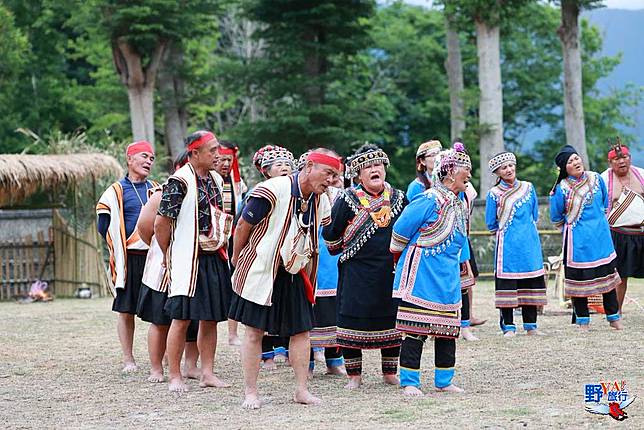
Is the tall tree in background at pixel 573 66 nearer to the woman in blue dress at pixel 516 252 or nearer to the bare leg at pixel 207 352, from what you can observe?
the woman in blue dress at pixel 516 252

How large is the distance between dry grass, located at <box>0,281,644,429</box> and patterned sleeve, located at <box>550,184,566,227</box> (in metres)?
1.09

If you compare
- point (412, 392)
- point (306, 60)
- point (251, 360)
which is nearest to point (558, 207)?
point (412, 392)

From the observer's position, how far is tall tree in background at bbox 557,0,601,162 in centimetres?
2359

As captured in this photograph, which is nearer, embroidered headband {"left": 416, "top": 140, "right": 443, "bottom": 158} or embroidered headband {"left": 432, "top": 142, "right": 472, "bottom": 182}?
embroidered headband {"left": 432, "top": 142, "right": 472, "bottom": 182}

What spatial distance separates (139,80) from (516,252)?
17.2 meters

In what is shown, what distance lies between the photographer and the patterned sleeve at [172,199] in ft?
24.3

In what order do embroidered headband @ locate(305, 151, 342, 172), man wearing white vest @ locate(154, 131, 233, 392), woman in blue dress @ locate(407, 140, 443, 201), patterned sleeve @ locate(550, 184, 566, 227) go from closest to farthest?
embroidered headband @ locate(305, 151, 342, 172), man wearing white vest @ locate(154, 131, 233, 392), woman in blue dress @ locate(407, 140, 443, 201), patterned sleeve @ locate(550, 184, 566, 227)

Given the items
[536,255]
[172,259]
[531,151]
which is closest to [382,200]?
[172,259]

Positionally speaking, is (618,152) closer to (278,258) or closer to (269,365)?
(269,365)

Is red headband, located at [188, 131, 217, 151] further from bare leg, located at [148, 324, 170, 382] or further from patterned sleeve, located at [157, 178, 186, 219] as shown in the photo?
bare leg, located at [148, 324, 170, 382]

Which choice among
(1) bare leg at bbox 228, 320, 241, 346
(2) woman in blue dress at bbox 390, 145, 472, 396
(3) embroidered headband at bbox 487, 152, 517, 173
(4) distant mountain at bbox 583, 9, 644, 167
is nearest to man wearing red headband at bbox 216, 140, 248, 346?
(1) bare leg at bbox 228, 320, 241, 346

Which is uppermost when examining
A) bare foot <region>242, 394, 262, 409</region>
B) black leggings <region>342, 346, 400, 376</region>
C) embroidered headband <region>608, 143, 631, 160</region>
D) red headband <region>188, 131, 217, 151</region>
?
embroidered headband <region>608, 143, 631, 160</region>

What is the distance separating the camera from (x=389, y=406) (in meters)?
7.00

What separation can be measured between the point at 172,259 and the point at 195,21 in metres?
19.5
